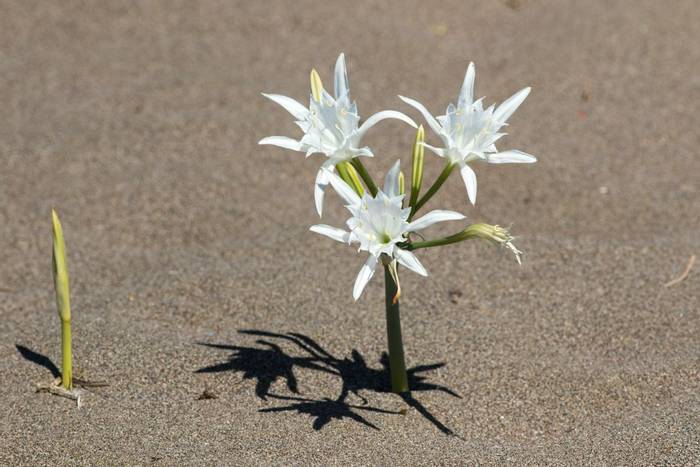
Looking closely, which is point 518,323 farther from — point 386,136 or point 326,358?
point 386,136

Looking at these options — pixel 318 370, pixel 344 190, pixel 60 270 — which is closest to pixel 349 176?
pixel 344 190

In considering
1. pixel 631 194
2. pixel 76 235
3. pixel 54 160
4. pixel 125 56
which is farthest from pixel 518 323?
pixel 125 56

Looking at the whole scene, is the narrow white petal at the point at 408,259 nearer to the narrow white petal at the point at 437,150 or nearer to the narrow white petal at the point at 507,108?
the narrow white petal at the point at 437,150

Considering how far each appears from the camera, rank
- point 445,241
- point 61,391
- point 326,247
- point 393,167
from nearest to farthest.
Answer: point 393,167 → point 445,241 → point 61,391 → point 326,247

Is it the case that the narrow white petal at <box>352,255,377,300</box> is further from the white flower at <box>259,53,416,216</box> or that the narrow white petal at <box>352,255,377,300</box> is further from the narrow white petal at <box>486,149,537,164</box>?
the narrow white petal at <box>486,149,537,164</box>

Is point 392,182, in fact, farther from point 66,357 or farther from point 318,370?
point 66,357

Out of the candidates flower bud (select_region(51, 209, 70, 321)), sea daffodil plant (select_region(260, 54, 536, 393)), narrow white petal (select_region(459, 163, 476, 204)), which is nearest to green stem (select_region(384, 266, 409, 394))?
sea daffodil plant (select_region(260, 54, 536, 393))

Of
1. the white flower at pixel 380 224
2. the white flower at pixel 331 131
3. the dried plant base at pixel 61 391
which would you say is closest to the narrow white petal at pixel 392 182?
the white flower at pixel 380 224
